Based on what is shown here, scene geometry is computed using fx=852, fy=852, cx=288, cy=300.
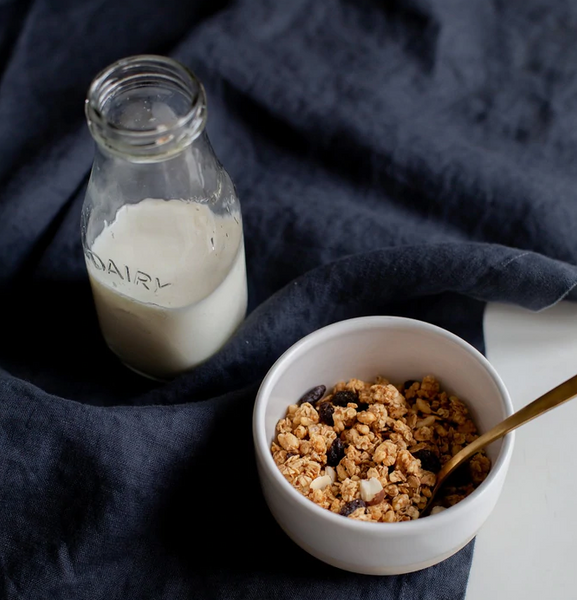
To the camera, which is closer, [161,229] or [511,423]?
[511,423]

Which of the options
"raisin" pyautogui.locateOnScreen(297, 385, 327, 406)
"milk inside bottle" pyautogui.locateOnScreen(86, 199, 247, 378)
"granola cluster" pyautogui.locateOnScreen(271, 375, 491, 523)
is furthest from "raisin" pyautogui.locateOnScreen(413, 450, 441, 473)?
"milk inside bottle" pyautogui.locateOnScreen(86, 199, 247, 378)

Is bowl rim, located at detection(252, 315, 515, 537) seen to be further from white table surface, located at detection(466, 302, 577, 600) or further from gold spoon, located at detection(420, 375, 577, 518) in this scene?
white table surface, located at detection(466, 302, 577, 600)

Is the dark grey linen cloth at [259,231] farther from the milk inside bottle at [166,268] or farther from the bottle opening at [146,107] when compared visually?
the bottle opening at [146,107]

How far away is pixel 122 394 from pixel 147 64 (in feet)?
1.28

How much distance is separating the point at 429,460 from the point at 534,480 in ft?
0.42


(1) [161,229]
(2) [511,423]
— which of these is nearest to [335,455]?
A: (2) [511,423]

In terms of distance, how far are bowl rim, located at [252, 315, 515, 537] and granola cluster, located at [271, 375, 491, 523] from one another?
0.04 metres

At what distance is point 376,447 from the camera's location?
82cm

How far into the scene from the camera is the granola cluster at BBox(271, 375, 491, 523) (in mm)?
782

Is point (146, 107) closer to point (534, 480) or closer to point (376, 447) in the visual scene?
point (376, 447)

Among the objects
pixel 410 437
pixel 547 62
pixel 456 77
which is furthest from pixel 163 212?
pixel 547 62

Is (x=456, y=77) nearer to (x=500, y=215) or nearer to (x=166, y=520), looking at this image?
(x=500, y=215)

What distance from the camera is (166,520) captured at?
836mm

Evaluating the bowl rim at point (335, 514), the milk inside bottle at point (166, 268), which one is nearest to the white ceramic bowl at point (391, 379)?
the bowl rim at point (335, 514)
